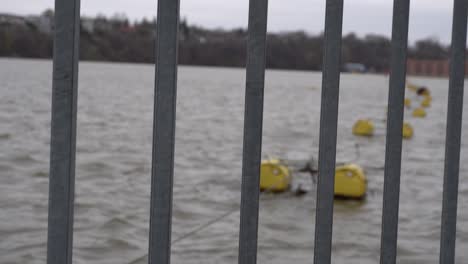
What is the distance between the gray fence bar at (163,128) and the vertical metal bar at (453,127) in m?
0.50

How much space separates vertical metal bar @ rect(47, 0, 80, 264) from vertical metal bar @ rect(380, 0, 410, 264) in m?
0.51

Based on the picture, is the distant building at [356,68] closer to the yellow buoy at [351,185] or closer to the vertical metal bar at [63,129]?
the yellow buoy at [351,185]

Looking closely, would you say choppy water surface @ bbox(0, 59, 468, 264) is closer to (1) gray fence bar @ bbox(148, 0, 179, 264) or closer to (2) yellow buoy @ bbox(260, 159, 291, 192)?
(2) yellow buoy @ bbox(260, 159, 291, 192)

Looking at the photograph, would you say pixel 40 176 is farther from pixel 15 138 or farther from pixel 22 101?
pixel 22 101

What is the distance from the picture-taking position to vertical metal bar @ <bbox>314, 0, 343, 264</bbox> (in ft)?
3.32

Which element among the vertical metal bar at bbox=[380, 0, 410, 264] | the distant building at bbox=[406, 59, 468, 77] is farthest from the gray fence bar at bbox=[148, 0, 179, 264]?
the distant building at bbox=[406, 59, 468, 77]

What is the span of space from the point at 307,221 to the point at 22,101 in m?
16.7

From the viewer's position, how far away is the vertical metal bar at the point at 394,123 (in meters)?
1.06

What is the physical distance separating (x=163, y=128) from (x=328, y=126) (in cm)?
27

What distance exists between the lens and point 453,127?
1.14m

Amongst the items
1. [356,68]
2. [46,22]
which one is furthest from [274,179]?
[356,68]

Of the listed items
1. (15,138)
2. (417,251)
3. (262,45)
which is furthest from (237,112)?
(262,45)

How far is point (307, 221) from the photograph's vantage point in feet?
16.5

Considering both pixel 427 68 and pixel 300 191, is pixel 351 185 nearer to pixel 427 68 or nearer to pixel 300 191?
pixel 300 191
